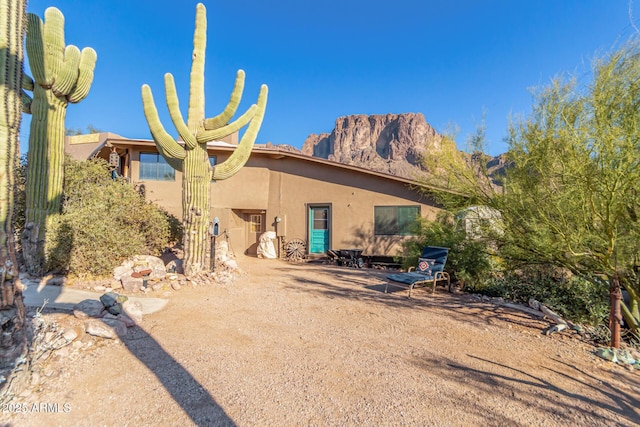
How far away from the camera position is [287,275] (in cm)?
848

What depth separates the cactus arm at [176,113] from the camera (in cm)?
703

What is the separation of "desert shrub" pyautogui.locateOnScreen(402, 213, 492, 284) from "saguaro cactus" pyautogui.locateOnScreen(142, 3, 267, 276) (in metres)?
5.31

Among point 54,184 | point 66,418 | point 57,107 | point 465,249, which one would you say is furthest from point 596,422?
point 57,107

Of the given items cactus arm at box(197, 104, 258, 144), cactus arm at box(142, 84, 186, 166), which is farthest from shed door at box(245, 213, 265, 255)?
cactus arm at box(142, 84, 186, 166)

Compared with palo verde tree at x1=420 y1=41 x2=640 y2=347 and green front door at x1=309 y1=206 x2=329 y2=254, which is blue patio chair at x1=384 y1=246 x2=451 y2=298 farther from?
green front door at x1=309 y1=206 x2=329 y2=254

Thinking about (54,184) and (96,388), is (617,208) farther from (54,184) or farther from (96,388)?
(54,184)

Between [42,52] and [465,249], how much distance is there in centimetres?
985

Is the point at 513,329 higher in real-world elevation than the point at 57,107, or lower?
lower

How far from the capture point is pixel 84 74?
7211 millimetres

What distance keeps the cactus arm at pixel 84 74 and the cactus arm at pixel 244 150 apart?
343 cm

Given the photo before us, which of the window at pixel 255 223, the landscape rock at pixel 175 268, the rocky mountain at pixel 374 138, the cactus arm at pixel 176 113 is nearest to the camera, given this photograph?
the cactus arm at pixel 176 113

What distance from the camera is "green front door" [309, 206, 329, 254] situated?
12.3m

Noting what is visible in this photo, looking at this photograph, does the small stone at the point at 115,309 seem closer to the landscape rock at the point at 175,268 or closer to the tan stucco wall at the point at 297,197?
the landscape rock at the point at 175,268

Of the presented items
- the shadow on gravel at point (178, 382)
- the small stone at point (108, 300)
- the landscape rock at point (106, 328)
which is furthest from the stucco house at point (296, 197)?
the shadow on gravel at point (178, 382)
